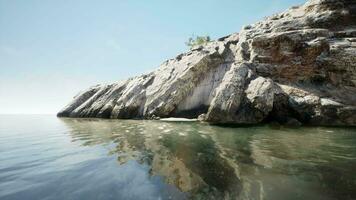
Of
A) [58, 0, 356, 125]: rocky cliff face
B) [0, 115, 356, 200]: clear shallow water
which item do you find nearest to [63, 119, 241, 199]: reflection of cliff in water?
[0, 115, 356, 200]: clear shallow water

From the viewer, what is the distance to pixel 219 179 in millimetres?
6223

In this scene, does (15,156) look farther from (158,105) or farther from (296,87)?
(296,87)

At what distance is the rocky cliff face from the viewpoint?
23062 mm

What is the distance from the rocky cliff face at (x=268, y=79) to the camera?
23.1 metres

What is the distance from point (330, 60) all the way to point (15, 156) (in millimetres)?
30508

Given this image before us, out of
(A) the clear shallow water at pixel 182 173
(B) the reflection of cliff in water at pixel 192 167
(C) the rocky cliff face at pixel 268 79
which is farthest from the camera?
(C) the rocky cliff face at pixel 268 79

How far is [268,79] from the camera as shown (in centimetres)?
2434

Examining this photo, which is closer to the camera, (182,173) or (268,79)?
(182,173)

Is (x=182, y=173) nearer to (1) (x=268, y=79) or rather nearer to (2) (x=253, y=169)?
(2) (x=253, y=169)

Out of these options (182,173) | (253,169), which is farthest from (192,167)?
(253,169)

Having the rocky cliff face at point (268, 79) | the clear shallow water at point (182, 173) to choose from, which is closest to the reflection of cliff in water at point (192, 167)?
the clear shallow water at point (182, 173)

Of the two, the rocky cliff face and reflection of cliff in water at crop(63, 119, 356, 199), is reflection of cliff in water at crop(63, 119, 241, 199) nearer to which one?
reflection of cliff in water at crop(63, 119, 356, 199)

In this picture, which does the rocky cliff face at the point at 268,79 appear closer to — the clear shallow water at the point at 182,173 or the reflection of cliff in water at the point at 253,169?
the reflection of cliff in water at the point at 253,169

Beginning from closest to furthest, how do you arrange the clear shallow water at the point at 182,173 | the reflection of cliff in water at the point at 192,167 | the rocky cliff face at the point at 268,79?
1. the clear shallow water at the point at 182,173
2. the reflection of cliff in water at the point at 192,167
3. the rocky cliff face at the point at 268,79
